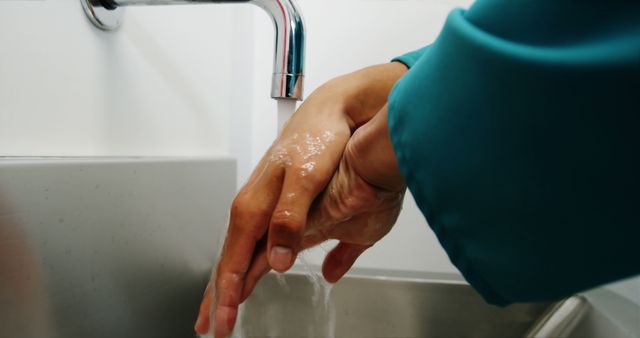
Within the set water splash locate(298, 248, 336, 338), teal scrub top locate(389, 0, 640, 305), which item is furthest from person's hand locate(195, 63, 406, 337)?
water splash locate(298, 248, 336, 338)

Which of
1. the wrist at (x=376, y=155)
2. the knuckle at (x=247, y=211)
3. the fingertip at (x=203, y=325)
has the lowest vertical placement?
the fingertip at (x=203, y=325)

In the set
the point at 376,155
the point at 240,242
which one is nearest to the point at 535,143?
the point at 376,155

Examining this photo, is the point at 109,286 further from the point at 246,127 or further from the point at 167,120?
the point at 246,127

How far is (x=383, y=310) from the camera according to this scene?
65 centimetres

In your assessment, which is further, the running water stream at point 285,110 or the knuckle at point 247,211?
the running water stream at point 285,110

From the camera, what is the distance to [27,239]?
0.96 ft

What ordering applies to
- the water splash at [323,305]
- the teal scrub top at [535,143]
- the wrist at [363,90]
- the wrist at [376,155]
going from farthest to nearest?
the water splash at [323,305] → the wrist at [363,90] → the wrist at [376,155] → the teal scrub top at [535,143]

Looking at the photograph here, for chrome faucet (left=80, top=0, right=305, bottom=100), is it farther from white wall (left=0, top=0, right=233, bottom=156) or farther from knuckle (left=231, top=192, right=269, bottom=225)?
knuckle (left=231, top=192, right=269, bottom=225)

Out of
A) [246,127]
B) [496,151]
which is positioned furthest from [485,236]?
[246,127]

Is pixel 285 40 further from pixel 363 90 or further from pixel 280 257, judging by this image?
pixel 280 257

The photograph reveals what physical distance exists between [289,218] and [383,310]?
0.44 m

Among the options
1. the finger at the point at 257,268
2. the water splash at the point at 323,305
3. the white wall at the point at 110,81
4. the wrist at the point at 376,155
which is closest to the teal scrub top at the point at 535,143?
the wrist at the point at 376,155

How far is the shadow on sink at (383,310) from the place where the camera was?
618mm

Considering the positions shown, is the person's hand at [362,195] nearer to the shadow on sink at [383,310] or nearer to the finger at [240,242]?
the finger at [240,242]
